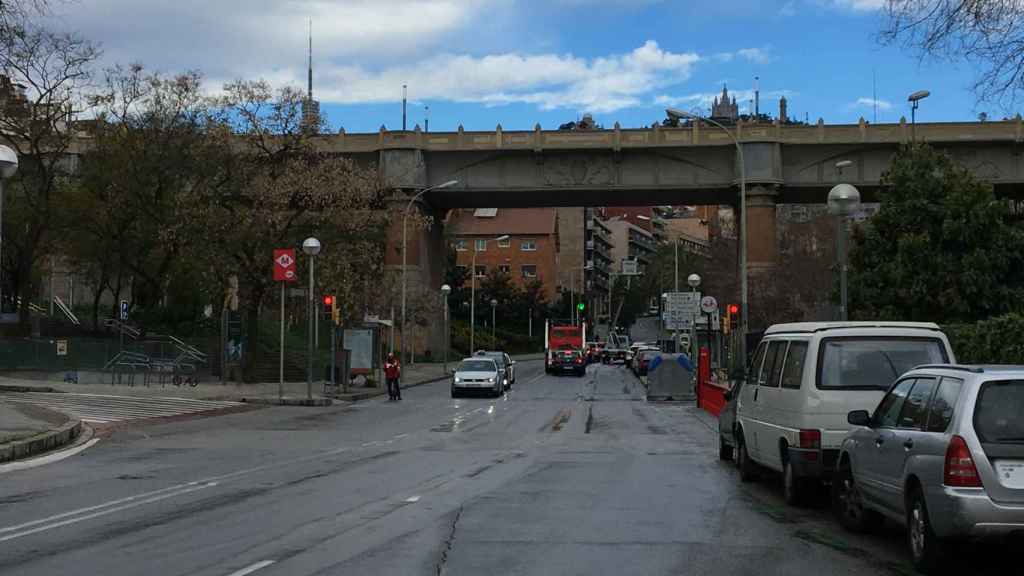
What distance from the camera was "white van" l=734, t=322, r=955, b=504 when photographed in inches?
476

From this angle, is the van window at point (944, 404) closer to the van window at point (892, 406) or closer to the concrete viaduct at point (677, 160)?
the van window at point (892, 406)

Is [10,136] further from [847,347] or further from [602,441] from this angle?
[847,347]

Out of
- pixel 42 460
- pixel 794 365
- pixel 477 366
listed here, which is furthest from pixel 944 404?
pixel 477 366

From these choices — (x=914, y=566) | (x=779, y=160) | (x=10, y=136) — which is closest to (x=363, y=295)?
(x=10, y=136)

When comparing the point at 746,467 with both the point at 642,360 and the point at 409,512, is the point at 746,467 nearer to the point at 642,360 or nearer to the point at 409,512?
the point at 409,512

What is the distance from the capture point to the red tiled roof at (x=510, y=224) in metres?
137

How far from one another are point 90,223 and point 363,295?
40.5ft

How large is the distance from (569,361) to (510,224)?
7125 centimetres

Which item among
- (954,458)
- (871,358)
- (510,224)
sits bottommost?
(954,458)

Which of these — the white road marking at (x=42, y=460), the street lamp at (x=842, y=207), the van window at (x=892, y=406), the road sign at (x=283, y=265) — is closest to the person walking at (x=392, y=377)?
the road sign at (x=283, y=265)

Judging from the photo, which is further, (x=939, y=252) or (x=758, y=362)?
(x=939, y=252)

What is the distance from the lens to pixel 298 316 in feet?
197

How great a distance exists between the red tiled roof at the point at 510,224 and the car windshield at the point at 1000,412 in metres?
126

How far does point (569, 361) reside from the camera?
68.4m
